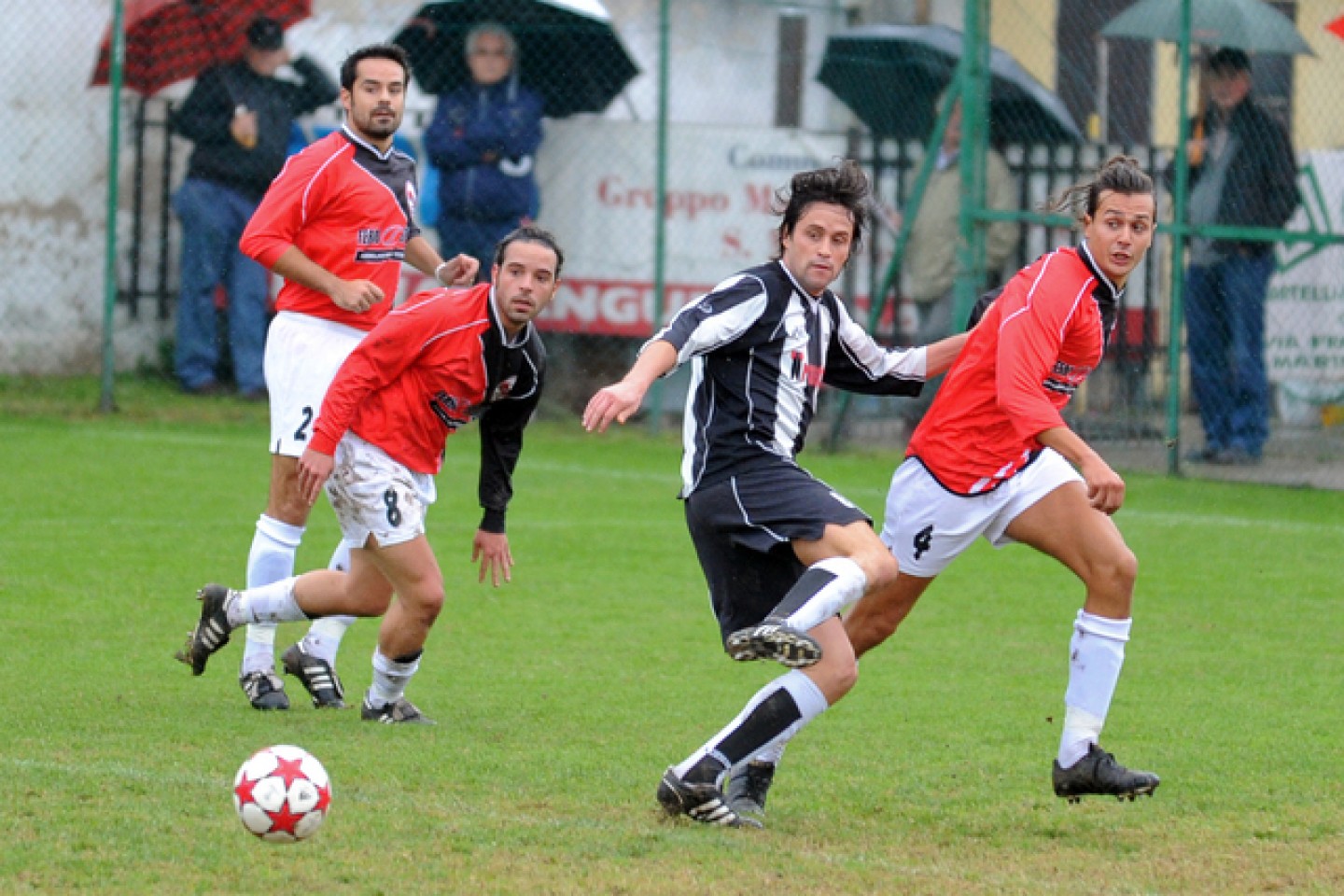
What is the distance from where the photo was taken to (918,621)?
8961 millimetres

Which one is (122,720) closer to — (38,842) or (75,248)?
(38,842)

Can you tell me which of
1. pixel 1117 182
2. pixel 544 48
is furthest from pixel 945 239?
pixel 1117 182

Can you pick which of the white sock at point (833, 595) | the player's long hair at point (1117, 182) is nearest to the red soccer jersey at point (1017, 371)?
the player's long hair at point (1117, 182)

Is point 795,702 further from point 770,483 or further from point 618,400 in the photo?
point 618,400

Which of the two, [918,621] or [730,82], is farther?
[730,82]

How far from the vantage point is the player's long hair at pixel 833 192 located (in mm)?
5793

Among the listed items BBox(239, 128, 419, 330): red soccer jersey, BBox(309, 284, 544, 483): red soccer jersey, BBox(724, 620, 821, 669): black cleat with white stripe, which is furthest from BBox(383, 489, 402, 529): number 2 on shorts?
BBox(724, 620, 821, 669): black cleat with white stripe

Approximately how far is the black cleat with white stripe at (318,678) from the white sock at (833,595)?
88.7 inches

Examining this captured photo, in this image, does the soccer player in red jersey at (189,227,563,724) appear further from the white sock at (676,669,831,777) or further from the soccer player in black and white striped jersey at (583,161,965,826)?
the white sock at (676,669,831,777)

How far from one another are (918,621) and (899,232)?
586 centimetres

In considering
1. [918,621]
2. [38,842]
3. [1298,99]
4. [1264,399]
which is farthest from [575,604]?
[1298,99]

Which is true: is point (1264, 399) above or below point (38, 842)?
above

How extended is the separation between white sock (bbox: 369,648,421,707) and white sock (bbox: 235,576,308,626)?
35 centimetres

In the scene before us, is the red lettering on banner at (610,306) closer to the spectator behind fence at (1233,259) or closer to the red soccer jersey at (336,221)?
the spectator behind fence at (1233,259)
